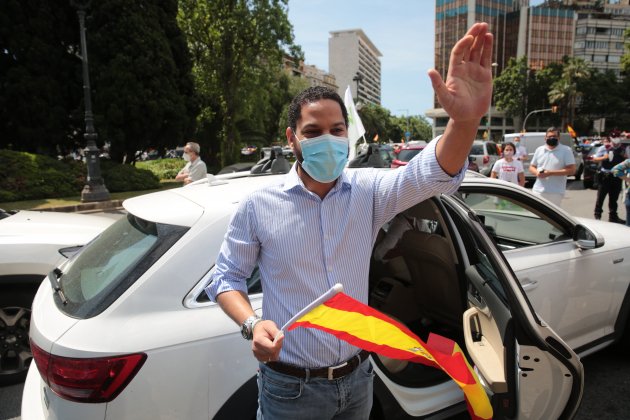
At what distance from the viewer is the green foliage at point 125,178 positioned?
51.2 ft

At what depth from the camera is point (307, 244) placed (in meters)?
1.47

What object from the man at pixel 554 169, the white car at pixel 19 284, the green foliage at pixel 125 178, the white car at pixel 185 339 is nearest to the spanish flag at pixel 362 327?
the white car at pixel 185 339

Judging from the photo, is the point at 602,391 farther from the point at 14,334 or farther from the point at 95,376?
the point at 14,334

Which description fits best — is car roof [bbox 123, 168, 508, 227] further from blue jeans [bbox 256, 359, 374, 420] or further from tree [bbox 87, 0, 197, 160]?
tree [bbox 87, 0, 197, 160]

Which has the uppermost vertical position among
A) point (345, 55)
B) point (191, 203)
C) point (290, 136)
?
point (345, 55)

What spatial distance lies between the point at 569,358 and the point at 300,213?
4.43 ft

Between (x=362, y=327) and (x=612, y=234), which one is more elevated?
(x=362, y=327)

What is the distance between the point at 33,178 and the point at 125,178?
3.04 m

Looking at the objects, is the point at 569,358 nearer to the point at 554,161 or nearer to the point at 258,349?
the point at 258,349

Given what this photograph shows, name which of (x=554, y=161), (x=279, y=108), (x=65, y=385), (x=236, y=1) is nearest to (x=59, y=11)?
(x=236, y=1)

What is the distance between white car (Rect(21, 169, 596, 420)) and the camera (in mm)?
A: 1688

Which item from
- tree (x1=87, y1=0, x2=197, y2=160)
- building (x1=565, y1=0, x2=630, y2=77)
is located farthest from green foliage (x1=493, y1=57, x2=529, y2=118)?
tree (x1=87, y1=0, x2=197, y2=160)

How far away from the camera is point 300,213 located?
150cm

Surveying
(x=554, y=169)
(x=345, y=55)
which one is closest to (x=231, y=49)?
(x=554, y=169)
